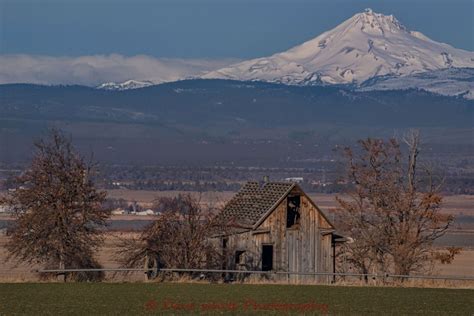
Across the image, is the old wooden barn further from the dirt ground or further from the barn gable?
the dirt ground

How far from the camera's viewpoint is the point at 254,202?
147 ft

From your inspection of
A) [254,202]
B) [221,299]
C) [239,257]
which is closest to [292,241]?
[254,202]

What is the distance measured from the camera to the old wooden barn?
141 ft

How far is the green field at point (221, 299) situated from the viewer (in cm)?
2775

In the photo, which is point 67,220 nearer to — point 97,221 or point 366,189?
point 97,221

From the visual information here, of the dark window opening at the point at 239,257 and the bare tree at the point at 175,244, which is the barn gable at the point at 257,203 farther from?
the bare tree at the point at 175,244

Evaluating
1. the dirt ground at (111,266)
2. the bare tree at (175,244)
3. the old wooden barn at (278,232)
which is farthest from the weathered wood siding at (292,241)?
the dirt ground at (111,266)

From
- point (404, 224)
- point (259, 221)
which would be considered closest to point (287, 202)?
point (259, 221)

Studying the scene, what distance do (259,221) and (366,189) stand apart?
569 centimetres

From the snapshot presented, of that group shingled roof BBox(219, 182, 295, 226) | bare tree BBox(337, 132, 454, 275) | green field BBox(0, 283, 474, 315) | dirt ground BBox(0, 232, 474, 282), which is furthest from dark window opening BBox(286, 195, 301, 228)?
A: green field BBox(0, 283, 474, 315)

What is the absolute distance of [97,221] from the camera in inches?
1594

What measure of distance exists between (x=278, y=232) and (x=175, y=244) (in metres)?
5.39

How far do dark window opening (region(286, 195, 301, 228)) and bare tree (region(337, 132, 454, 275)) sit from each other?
216 centimetres

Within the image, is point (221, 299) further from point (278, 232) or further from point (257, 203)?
point (257, 203)
